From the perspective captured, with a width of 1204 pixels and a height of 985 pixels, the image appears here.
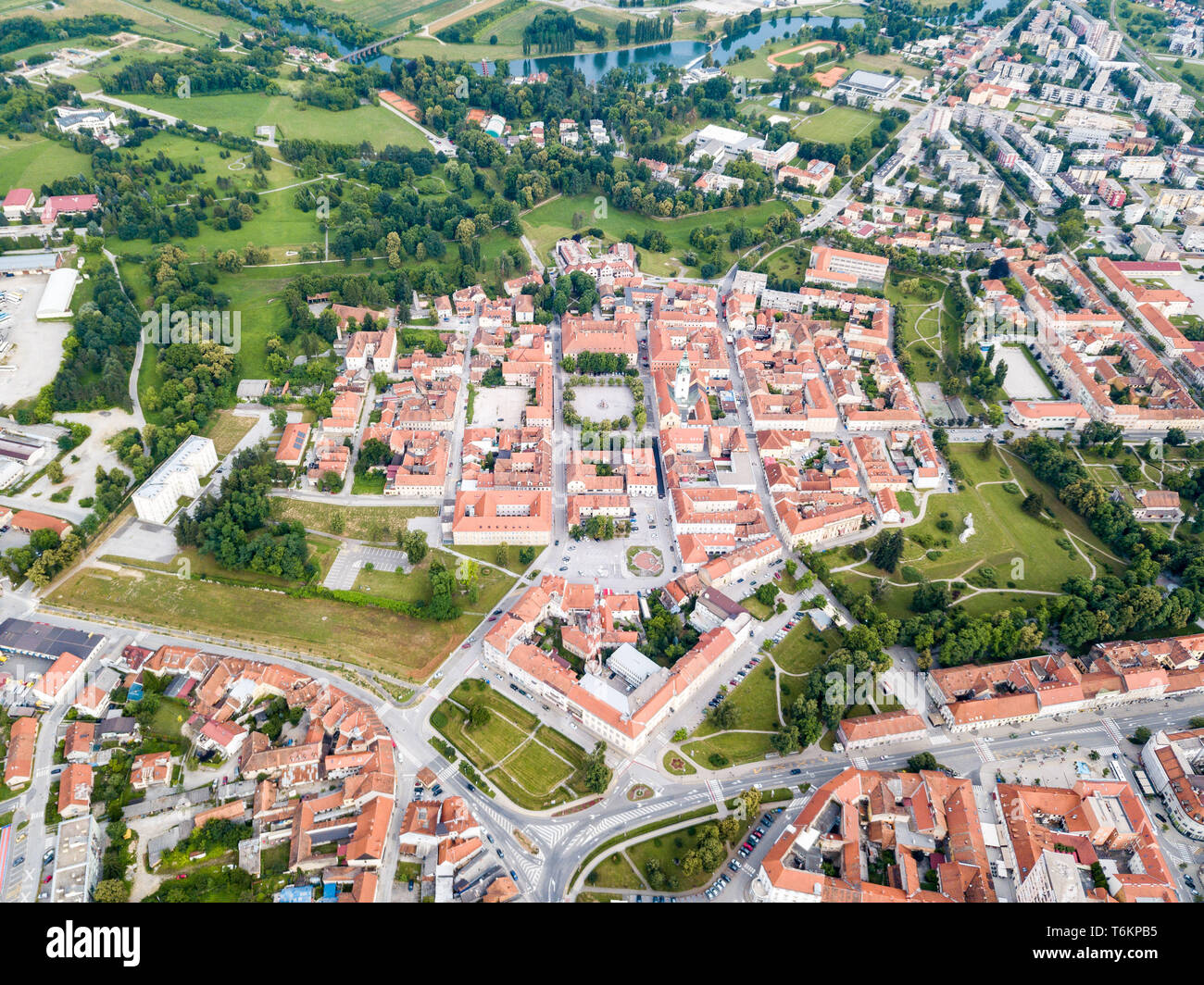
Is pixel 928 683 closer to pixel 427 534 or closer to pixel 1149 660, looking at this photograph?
pixel 1149 660

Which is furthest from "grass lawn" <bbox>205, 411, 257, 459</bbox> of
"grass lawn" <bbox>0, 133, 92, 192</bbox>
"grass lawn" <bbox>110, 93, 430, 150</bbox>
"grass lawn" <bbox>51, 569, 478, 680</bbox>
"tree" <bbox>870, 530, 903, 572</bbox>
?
"grass lawn" <bbox>110, 93, 430, 150</bbox>

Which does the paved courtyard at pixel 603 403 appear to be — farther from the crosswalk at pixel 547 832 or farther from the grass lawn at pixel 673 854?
the grass lawn at pixel 673 854

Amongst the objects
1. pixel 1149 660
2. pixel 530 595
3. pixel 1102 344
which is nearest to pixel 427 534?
pixel 530 595

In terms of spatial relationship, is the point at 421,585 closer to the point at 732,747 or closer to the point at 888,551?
the point at 732,747

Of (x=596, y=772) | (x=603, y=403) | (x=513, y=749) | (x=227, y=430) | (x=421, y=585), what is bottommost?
(x=513, y=749)

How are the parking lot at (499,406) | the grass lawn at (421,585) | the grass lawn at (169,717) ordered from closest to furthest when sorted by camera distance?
the grass lawn at (169,717) → the grass lawn at (421,585) → the parking lot at (499,406)

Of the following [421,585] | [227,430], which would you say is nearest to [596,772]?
[421,585]

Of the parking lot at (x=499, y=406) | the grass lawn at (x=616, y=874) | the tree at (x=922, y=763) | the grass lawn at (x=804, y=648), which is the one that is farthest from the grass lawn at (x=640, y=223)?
the grass lawn at (x=616, y=874)
